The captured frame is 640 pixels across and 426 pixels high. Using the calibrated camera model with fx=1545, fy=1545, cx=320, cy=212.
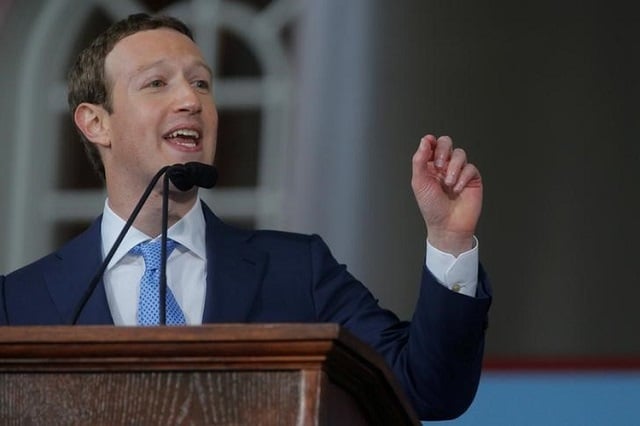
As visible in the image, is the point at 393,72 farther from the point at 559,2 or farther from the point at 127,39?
the point at 127,39

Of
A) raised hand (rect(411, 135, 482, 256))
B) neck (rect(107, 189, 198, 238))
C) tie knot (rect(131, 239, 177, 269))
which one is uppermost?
raised hand (rect(411, 135, 482, 256))

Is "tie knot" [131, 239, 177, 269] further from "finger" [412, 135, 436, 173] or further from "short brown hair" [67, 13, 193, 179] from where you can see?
"finger" [412, 135, 436, 173]

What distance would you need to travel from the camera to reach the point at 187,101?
95.6 inches

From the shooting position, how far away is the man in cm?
216

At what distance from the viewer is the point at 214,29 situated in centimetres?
434

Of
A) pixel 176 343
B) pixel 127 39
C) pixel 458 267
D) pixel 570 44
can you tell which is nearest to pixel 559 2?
pixel 570 44

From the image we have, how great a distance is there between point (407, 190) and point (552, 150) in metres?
0.38

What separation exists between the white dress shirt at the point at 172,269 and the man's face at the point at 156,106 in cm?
9

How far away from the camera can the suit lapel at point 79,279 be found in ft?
7.53

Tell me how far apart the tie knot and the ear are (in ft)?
0.77

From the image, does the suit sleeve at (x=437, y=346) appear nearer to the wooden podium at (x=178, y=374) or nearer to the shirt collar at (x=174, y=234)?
the shirt collar at (x=174, y=234)

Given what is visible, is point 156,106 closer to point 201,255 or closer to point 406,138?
point 201,255

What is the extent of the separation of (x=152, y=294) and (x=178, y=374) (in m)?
0.69

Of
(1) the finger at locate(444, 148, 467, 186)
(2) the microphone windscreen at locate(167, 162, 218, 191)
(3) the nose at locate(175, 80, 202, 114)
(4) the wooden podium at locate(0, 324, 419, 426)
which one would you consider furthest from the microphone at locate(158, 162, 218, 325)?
(4) the wooden podium at locate(0, 324, 419, 426)
